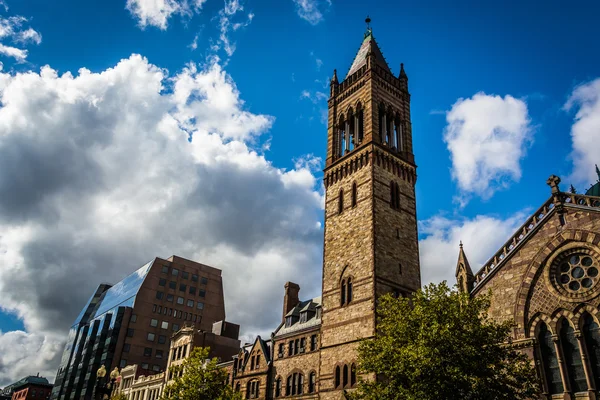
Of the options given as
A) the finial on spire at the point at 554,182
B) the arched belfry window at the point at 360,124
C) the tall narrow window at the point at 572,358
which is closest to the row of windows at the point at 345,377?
the tall narrow window at the point at 572,358

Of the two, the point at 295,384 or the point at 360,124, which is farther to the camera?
the point at 360,124

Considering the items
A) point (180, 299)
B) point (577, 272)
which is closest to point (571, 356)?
point (577, 272)

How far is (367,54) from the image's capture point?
48438mm

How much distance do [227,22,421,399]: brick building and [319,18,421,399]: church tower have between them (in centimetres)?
9

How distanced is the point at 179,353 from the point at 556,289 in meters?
48.2

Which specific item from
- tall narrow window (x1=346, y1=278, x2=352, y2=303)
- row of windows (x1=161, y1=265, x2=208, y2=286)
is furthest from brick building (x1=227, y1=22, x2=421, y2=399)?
row of windows (x1=161, y1=265, x2=208, y2=286)

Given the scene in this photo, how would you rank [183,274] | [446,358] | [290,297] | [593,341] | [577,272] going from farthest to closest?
1. [183,274]
2. [290,297]
3. [577,272]
4. [593,341]
5. [446,358]

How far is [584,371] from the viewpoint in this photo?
23.2m

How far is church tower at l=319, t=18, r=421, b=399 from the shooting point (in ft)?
119

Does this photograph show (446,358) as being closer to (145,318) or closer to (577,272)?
(577,272)

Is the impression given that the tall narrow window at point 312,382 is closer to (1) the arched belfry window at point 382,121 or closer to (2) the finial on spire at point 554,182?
(1) the arched belfry window at point 382,121

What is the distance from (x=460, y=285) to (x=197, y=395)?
65.9ft

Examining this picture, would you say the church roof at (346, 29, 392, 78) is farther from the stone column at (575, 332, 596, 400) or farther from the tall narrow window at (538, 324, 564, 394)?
the stone column at (575, 332, 596, 400)

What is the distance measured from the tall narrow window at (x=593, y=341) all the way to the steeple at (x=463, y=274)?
21.5ft
